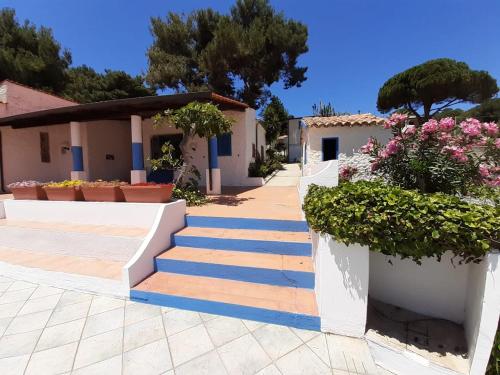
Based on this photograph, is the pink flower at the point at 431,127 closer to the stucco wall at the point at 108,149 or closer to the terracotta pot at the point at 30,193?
the terracotta pot at the point at 30,193

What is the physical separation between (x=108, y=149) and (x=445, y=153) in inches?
468

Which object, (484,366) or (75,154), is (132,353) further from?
(75,154)

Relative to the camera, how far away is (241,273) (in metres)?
3.34

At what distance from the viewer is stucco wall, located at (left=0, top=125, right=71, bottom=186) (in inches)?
385

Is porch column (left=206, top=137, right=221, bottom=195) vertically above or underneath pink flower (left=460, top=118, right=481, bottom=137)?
underneath

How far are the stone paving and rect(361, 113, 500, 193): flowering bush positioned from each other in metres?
2.54

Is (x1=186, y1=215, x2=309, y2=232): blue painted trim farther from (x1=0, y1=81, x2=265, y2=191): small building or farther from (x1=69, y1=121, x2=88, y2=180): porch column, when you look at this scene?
(x1=69, y1=121, x2=88, y2=180): porch column

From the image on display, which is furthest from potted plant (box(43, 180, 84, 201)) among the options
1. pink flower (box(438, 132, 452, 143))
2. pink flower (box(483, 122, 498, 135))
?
pink flower (box(483, 122, 498, 135))

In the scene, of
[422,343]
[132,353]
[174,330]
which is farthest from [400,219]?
[132,353]

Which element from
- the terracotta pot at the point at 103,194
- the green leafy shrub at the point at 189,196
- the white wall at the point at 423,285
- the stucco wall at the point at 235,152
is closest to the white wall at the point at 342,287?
the white wall at the point at 423,285

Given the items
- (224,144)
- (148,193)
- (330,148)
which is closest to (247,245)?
(148,193)

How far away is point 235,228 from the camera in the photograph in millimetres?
4367

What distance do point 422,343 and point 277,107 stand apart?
18.5 metres

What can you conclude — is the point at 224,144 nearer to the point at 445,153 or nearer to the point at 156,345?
the point at 445,153
